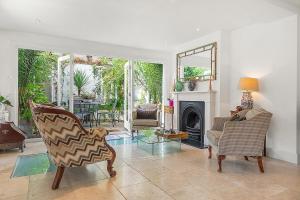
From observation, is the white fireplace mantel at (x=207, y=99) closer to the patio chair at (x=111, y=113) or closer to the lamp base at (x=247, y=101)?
the lamp base at (x=247, y=101)

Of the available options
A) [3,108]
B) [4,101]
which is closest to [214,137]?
[4,101]

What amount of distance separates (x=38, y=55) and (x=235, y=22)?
173 inches

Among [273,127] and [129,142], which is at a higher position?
[273,127]

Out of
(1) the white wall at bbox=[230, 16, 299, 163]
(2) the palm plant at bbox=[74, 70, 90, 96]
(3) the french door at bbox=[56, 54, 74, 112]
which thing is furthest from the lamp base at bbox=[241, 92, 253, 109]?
(2) the palm plant at bbox=[74, 70, 90, 96]

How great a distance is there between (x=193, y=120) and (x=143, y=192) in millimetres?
3004

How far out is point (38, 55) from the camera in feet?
17.2

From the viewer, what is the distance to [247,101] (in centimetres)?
394

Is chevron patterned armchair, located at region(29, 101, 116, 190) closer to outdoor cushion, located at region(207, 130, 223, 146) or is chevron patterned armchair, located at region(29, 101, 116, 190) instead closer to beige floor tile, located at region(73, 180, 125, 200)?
beige floor tile, located at region(73, 180, 125, 200)

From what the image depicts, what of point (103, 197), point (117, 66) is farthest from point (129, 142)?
point (117, 66)

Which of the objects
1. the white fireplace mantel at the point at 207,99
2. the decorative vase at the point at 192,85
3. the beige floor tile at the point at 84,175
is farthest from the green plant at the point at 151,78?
the beige floor tile at the point at 84,175

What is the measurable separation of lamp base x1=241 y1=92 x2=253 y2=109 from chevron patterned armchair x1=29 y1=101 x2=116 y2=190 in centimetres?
264

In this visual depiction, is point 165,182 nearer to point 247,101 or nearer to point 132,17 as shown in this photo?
point 247,101

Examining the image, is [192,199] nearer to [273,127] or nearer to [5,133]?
[273,127]

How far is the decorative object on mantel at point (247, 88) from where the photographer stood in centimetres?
380
